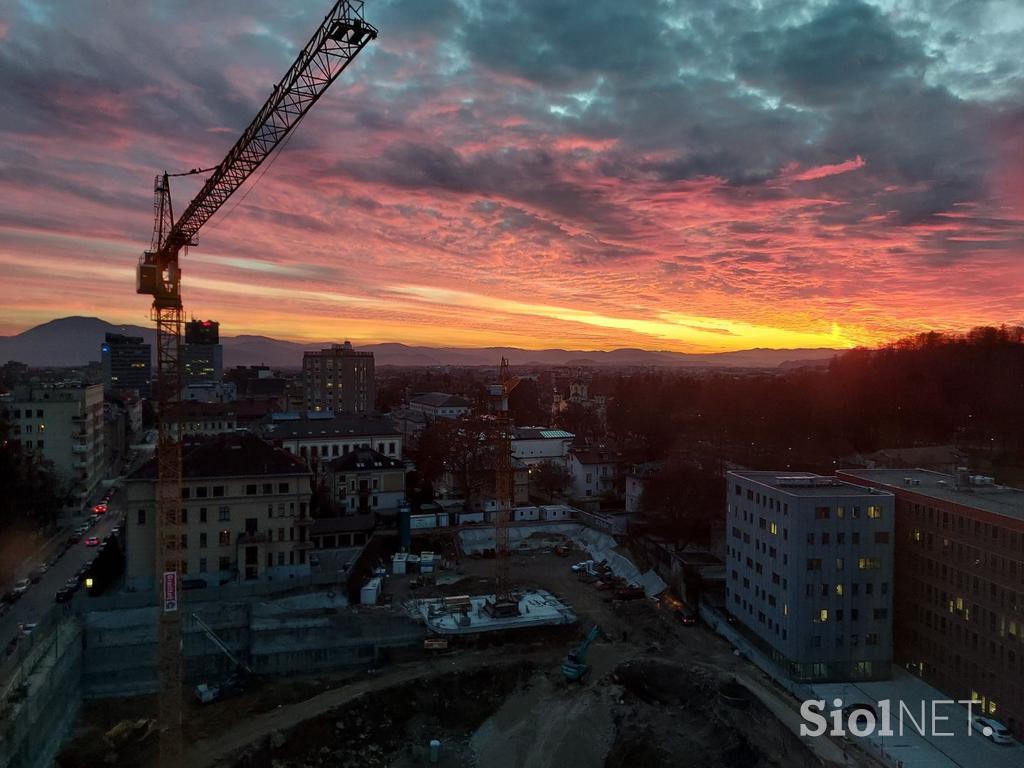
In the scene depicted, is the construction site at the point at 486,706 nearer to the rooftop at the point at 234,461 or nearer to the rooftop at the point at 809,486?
the rooftop at the point at 234,461

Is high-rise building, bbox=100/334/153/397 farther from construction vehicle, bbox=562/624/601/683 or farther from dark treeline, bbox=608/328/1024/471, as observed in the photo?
construction vehicle, bbox=562/624/601/683

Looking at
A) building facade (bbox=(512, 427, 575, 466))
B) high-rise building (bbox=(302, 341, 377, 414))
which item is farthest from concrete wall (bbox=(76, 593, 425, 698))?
high-rise building (bbox=(302, 341, 377, 414))

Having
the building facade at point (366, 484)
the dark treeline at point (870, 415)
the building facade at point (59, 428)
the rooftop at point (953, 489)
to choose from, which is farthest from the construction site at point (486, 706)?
the building facade at point (59, 428)

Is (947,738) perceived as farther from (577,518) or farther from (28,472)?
(28,472)

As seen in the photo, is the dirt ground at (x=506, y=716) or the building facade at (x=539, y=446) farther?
the building facade at (x=539, y=446)

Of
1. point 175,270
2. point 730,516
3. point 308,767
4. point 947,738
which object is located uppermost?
point 175,270

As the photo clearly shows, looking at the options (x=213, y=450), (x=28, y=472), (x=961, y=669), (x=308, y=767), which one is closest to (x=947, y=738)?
(x=961, y=669)

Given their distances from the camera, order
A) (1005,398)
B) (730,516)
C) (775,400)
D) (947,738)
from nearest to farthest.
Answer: (947,738) < (730,516) < (1005,398) < (775,400)

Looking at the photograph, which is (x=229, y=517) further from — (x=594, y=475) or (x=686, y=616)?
(x=594, y=475)
